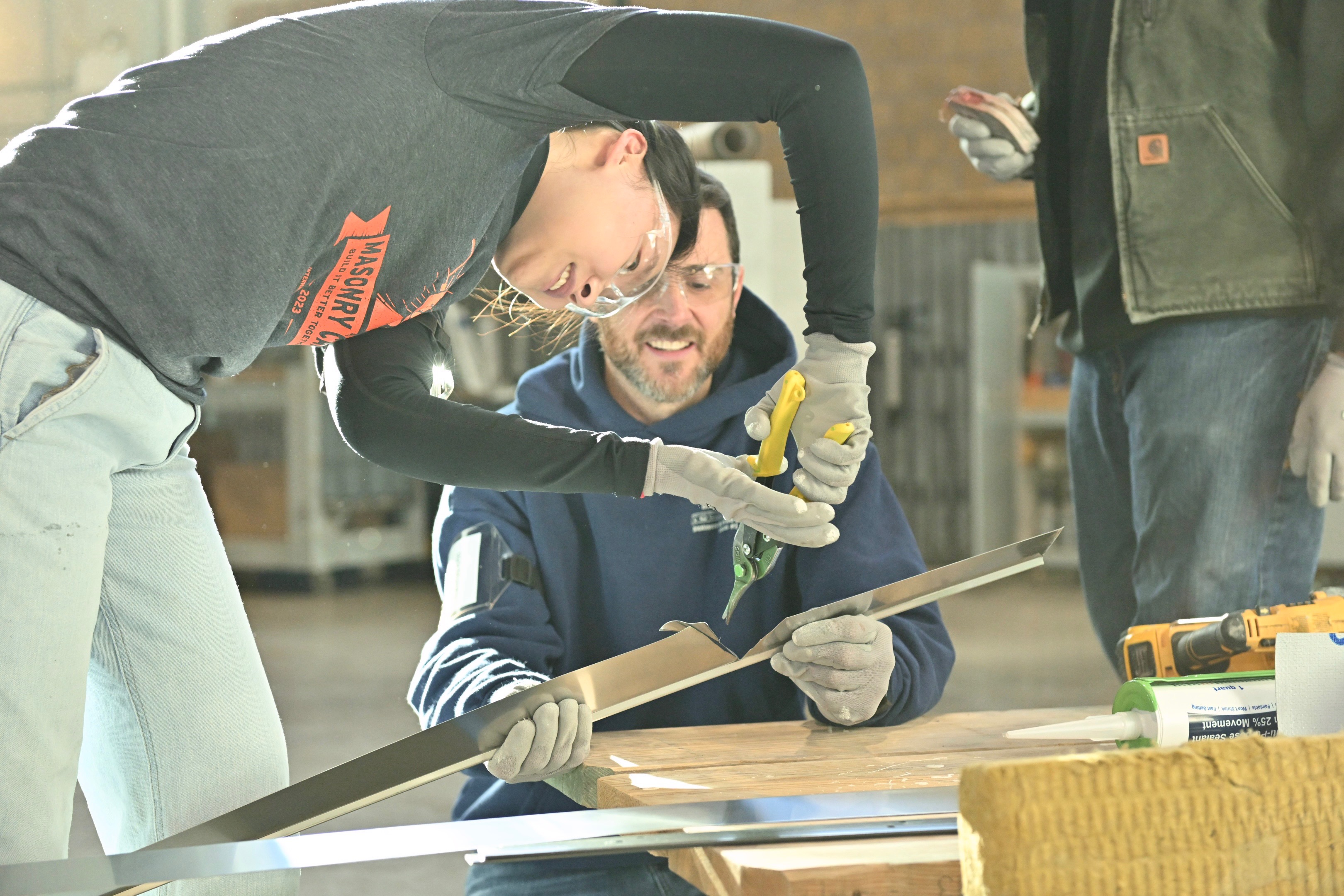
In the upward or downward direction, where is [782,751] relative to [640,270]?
downward

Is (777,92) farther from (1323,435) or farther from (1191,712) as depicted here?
(1323,435)

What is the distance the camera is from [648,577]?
56.9 inches

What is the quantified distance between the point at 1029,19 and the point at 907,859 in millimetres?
1254

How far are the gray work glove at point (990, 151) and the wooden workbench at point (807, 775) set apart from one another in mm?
727

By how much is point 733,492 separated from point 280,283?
16.3 inches

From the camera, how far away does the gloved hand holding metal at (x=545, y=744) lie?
959mm

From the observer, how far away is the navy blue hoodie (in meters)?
1.32

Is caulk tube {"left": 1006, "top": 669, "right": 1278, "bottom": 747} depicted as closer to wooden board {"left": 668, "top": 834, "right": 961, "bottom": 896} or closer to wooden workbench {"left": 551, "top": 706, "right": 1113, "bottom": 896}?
wooden workbench {"left": 551, "top": 706, "right": 1113, "bottom": 896}

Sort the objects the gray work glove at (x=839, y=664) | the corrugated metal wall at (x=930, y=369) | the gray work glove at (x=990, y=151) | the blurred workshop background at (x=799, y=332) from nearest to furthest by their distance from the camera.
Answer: the gray work glove at (x=839, y=664) < the gray work glove at (x=990, y=151) < the blurred workshop background at (x=799, y=332) < the corrugated metal wall at (x=930, y=369)

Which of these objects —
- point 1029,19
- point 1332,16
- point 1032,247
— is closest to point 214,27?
point 1029,19

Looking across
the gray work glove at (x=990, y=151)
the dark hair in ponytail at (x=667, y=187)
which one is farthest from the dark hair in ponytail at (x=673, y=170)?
the gray work glove at (x=990, y=151)

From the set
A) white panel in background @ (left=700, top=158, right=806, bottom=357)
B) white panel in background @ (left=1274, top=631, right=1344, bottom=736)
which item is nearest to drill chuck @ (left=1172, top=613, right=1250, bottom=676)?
white panel in background @ (left=1274, top=631, right=1344, bottom=736)

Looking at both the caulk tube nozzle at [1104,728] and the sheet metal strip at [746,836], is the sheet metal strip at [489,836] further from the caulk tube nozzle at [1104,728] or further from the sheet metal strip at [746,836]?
the caulk tube nozzle at [1104,728]

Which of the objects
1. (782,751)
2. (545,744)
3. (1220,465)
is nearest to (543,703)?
(545,744)
